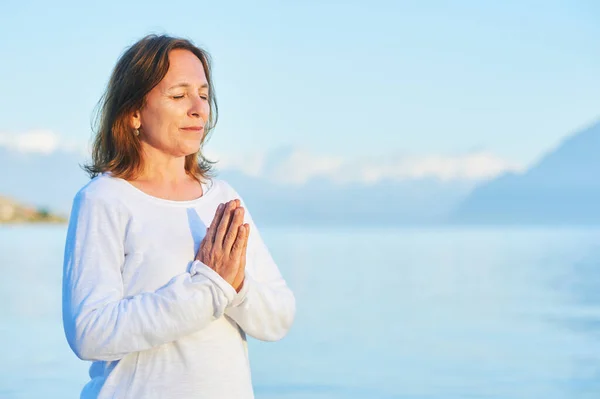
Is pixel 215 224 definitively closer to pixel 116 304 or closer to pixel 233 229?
pixel 233 229

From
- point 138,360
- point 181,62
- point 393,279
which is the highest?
point 393,279

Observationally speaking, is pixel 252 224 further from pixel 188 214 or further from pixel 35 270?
pixel 35 270

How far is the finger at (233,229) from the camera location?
1507mm

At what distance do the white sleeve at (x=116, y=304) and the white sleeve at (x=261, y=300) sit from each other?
0.21 feet

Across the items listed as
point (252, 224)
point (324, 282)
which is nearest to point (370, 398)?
point (252, 224)

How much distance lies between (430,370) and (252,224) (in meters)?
4.09

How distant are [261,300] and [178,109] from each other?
1.19 feet

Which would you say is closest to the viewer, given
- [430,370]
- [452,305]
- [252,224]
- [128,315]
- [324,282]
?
[128,315]

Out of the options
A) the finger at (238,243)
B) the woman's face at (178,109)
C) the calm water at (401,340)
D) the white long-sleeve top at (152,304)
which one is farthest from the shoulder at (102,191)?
the calm water at (401,340)

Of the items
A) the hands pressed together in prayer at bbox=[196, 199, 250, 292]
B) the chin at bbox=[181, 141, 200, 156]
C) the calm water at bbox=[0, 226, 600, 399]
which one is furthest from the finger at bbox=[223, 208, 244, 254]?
the calm water at bbox=[0, 226, 600, 399]

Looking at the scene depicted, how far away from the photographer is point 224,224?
152cm

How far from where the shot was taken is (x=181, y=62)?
1.64 meters

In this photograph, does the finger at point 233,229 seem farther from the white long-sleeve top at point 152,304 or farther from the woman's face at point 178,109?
the woman's face at point 178,109

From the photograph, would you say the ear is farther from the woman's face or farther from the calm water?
the calm water
